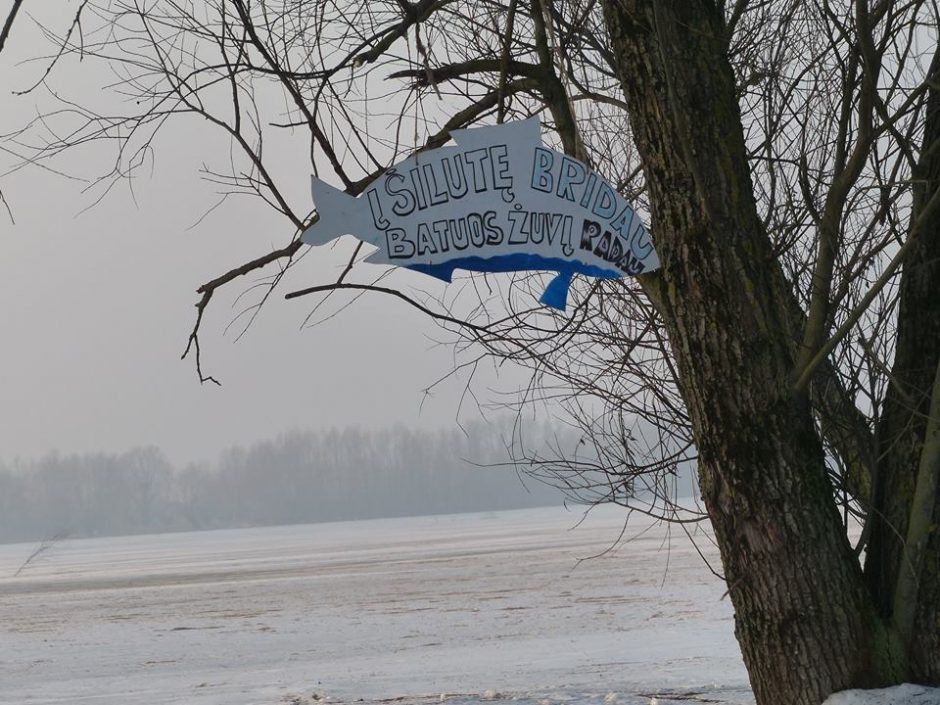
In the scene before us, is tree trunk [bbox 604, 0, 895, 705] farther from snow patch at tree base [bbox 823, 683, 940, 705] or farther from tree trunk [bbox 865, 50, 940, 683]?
tree trunk [bbox 865, 50, 940, 683]

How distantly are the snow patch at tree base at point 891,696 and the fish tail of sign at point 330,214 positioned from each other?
1.88 meters

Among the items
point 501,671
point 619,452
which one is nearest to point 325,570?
point 501,671

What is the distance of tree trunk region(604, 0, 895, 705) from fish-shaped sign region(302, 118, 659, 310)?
8.6 inches

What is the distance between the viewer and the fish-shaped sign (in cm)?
328

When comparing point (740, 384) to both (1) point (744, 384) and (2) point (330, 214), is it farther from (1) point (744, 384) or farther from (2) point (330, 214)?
(2) point (330, 214)

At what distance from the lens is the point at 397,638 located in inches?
527

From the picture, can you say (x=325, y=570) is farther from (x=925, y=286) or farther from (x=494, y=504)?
(x=494, y=504)

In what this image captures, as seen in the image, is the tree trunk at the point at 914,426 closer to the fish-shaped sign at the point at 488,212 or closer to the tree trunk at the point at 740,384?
the tree trunk at the point at 740,384

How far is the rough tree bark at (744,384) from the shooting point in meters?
3.36

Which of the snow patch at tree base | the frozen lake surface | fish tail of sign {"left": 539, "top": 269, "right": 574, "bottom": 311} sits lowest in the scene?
the frozen lake surface

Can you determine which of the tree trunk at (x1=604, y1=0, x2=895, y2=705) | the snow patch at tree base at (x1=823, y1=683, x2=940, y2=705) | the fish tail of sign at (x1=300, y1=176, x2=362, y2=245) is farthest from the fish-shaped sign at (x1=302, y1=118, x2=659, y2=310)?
the snow patch at tree base at (x1=823, y1=683, x2=940, y2=705)

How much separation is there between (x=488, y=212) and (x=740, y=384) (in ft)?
Answer: 2.93

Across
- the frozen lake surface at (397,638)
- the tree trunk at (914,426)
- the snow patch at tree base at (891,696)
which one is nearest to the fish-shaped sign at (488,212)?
the tree trunk at (914,426)

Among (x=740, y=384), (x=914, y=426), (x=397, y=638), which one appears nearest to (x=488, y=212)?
(x=740, y=384)
